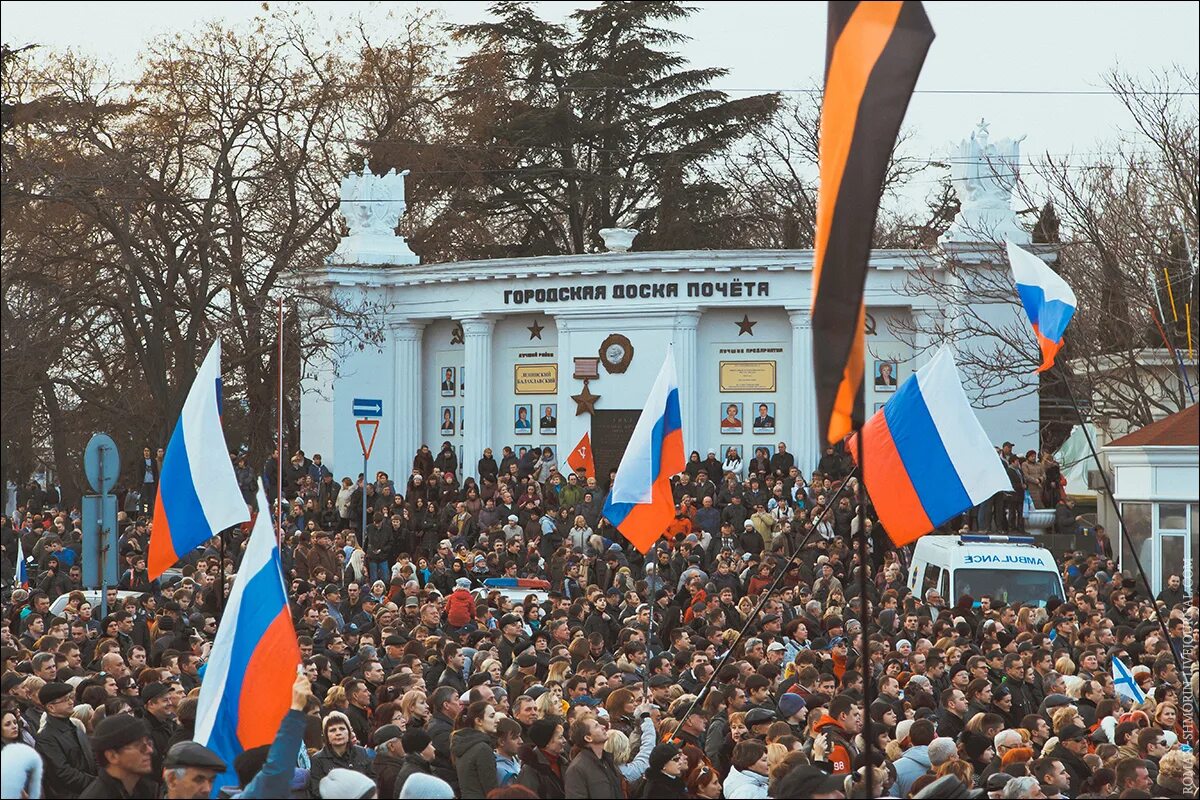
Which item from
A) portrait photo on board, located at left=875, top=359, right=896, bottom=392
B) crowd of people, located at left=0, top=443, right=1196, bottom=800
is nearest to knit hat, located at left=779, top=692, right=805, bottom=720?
crowd of people, located at left=0, top=443, right=1196, bottom=800

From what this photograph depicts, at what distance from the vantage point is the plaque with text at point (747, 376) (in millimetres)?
37062

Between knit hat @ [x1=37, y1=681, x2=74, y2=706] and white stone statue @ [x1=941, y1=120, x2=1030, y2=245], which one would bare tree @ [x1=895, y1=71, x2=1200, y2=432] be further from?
knit hat @ [x1=37, y1=681, x2=74, y2=706]

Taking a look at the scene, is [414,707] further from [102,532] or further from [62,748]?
[102,532]

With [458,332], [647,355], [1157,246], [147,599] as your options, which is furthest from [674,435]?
[458,332]

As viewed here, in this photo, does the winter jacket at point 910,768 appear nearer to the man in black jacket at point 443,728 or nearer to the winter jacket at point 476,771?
the winter jacket at point 476,771

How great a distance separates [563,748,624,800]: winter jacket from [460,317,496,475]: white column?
2846 cm

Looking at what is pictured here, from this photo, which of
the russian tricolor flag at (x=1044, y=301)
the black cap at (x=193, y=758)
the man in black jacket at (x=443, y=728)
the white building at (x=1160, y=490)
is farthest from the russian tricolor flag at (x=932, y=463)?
the black cap at (x=193, y=758)

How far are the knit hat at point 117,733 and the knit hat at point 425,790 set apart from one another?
3.92ft

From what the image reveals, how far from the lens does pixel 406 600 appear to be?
20.8 meters

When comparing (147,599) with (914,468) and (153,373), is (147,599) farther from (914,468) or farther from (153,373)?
(153,373)

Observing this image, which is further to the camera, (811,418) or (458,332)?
(458,332)

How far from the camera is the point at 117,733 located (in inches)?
329

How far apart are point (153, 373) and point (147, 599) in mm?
20784

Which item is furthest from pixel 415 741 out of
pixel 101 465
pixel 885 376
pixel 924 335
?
pixel 885 376
